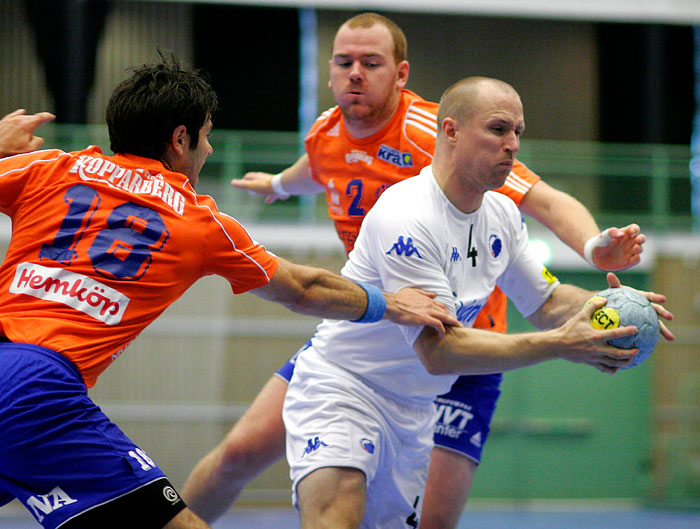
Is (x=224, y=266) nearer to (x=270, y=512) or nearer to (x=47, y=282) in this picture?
(x=47, y=282)

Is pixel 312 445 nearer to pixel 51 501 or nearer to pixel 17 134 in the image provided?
pixel 51 501

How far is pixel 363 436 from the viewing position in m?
3.95

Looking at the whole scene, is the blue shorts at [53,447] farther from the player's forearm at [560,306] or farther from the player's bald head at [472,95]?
the player's forearm at [560,306]

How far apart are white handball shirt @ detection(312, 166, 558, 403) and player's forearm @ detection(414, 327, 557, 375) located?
0.09 meters

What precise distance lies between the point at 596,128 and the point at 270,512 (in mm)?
9722

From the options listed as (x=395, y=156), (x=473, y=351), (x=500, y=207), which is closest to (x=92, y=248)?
(x=473, y=351)

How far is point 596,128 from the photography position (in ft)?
55.4

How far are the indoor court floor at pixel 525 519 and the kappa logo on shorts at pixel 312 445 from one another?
24.3ft

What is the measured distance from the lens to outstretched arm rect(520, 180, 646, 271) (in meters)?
4.12

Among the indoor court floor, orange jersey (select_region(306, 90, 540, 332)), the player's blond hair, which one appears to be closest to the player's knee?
orange jersey (select_region(306, 90, 540, 332))

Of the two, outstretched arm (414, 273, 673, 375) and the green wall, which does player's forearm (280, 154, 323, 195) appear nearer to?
outstretched arm (414, 273, 673, 375)

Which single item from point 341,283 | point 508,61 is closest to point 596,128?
point 508,61

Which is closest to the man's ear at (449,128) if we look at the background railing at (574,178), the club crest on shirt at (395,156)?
the club crest on shirt at (395,156)

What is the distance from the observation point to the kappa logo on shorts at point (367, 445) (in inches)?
154
